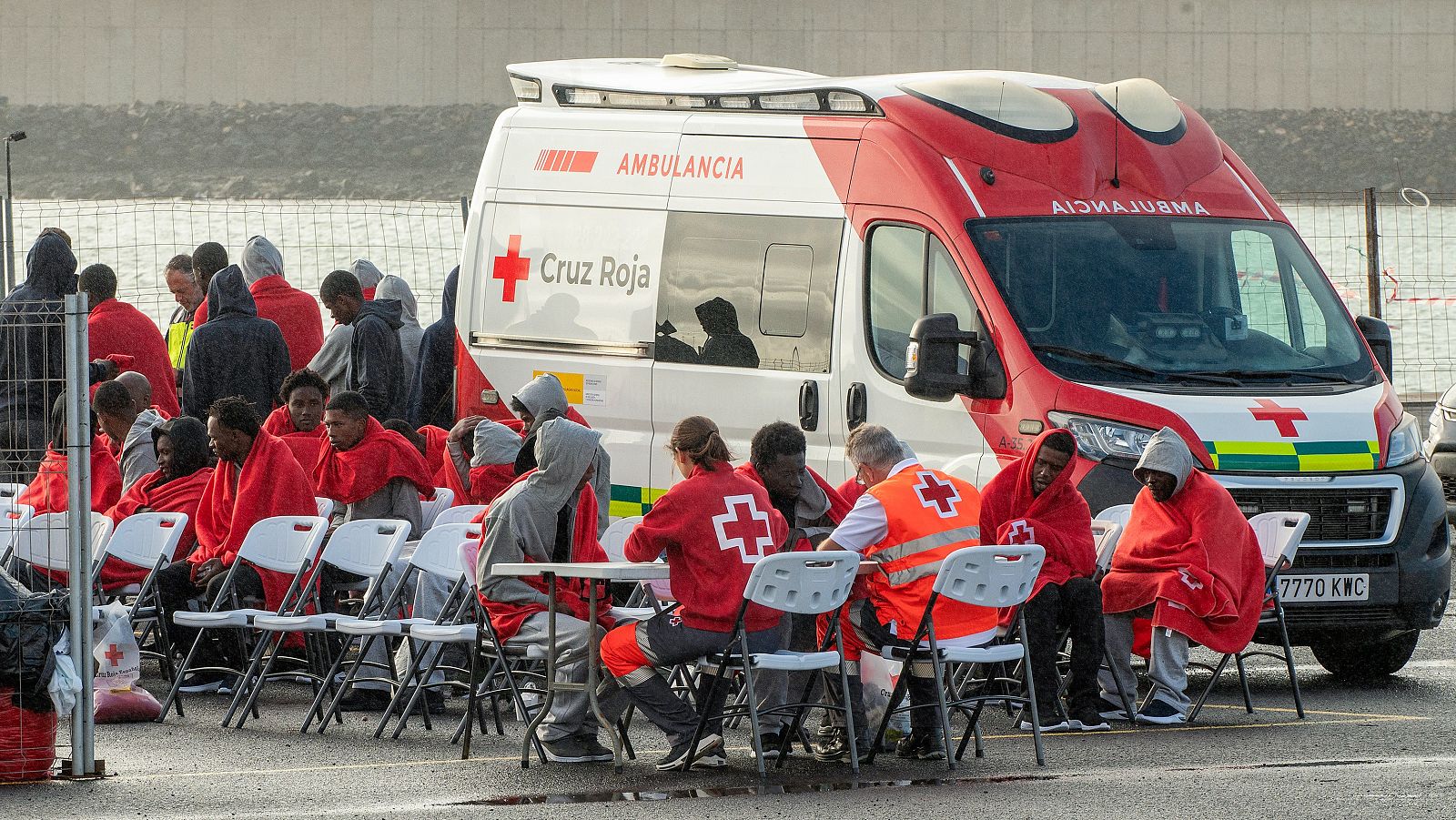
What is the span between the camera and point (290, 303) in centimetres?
1183

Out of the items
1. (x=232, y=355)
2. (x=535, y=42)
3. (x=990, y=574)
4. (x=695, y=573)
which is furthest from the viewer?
(x=535, y=42)

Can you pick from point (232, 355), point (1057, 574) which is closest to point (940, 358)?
point (1057, 574)

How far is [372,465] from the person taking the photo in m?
9.02

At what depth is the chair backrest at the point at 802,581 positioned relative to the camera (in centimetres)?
653

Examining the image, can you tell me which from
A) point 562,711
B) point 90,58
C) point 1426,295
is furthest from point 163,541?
point 90,58

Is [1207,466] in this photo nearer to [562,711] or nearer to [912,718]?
[912,718]

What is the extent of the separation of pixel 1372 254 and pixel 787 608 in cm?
1072

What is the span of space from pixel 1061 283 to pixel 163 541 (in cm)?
373

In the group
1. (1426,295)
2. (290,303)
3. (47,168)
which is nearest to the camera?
(290,303)

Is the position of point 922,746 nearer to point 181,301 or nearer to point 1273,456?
point 1273,456

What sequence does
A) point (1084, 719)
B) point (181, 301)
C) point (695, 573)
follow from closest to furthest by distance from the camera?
point (695, 573), point (1084, 719), point (181, 301)

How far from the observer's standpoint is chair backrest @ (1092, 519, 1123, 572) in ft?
27.4

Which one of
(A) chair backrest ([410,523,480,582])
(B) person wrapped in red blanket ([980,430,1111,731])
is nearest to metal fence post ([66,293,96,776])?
(A) chair backrest ([410,523,480,582])

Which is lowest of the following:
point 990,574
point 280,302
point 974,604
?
point 974,604
